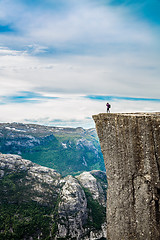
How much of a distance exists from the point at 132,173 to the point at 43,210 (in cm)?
16199

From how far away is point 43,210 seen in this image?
151500 mm

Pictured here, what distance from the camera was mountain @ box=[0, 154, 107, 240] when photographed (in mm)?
126562

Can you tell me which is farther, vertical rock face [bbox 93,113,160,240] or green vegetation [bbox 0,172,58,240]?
green vegetation [bbox 0,172,58,240]

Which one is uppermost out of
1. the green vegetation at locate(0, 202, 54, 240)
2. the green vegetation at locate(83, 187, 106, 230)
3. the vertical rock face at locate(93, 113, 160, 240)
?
the vertical rock face at locate(93, 113, 160, 240)

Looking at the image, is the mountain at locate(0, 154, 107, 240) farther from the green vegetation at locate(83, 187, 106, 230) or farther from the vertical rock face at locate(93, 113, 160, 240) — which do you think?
the vertical rock face at locate(93, 113, 160, 240)

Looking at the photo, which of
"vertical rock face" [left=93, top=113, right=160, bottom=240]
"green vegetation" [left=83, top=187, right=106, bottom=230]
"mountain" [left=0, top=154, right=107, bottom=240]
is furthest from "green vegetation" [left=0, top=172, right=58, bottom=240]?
"vertical rock face" [left=93, top=113, right=160, bottom=240]

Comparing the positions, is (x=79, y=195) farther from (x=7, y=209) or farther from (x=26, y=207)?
(x=7, y=209)

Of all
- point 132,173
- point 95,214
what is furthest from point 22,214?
point 132,173

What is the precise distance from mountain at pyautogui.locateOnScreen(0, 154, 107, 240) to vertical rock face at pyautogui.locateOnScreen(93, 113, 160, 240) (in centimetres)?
13069

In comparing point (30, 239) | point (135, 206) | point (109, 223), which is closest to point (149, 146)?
point (135, 206)

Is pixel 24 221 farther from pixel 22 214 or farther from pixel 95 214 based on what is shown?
pixel 95 214

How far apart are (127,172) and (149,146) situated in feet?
14.3

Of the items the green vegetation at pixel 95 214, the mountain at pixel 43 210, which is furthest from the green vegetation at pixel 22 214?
the green vegetation at pixel 95 214

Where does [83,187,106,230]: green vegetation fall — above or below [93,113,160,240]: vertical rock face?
below
